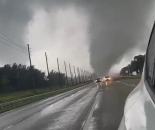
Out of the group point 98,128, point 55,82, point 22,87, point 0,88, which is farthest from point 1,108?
point 55,82

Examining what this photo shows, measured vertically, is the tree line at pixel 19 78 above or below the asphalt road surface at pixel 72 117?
above

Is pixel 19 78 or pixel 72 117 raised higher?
pixel 19 78

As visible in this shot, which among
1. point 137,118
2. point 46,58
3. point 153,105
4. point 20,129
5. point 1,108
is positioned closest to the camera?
point 153,105

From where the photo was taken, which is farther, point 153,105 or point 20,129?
point 20,129

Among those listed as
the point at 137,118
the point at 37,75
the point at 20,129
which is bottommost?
the point at 20,129

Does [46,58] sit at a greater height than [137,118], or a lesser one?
greater

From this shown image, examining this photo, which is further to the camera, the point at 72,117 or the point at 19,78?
the point at 19,78

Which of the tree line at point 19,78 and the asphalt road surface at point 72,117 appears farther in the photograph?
the tree line at point 19,78

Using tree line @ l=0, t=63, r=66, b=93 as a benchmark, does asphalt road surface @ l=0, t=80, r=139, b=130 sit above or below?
below

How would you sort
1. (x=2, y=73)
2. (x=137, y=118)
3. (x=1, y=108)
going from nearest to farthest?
1. (x=137, y=118)
2. (x=1, y=108)
3. (x=2, y=73)

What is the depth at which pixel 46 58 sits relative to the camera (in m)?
91.5

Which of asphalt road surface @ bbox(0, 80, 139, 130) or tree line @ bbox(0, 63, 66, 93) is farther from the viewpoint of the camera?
tree line @ bbox(0, 63, 66, 93)

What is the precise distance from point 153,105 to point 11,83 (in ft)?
421

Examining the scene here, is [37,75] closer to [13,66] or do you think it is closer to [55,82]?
[13,66]
